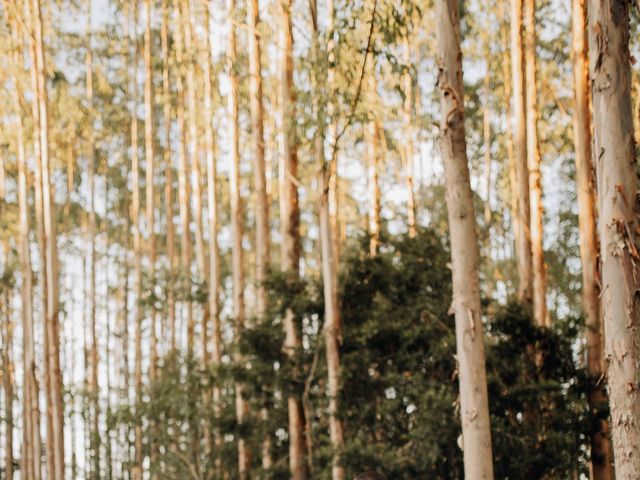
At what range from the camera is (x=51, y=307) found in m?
16.4

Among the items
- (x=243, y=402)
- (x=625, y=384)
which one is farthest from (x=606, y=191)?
(x=243, y=402)

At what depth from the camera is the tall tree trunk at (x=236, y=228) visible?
14.4 metres

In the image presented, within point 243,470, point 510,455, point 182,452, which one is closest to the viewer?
point 510,455

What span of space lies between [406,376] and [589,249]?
287 centimetres

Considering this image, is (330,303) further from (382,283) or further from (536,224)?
(536,224)

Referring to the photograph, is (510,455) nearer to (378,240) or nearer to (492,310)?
(492,310)

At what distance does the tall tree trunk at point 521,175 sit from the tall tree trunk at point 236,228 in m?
4.06

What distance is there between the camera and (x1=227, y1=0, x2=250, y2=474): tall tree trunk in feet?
47.2

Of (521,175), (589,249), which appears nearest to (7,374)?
(521,175)

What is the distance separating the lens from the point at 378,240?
13.5 meters

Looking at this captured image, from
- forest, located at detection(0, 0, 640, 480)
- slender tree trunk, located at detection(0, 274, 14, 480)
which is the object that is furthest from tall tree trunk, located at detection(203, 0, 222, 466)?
slender tree trunk, located at detection(0, 274, 14, 480)

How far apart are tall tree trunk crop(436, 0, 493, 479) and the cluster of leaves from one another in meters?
4.09

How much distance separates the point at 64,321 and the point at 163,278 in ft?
59.5

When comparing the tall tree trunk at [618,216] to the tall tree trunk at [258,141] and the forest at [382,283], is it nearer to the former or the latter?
the forest at [382,283]
